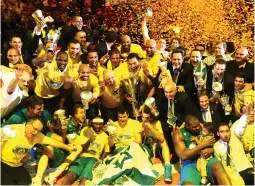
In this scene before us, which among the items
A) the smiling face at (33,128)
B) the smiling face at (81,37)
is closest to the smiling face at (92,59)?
the smiling face at (81,37)

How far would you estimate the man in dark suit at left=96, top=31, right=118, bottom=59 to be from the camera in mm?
4906

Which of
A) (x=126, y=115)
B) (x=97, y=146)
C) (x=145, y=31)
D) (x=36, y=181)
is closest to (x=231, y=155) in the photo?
(x=126, y=115)

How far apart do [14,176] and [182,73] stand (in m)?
1.59

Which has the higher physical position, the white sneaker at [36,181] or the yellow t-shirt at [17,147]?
the yellow t-shirt at [17,147]

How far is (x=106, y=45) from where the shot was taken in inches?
198

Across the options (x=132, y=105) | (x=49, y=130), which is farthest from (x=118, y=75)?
(x=49, y=130)

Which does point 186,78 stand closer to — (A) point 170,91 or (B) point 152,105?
(A) point 170,91

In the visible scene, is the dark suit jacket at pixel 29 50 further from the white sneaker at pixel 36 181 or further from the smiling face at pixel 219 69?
the smiling face at pixel 219 69

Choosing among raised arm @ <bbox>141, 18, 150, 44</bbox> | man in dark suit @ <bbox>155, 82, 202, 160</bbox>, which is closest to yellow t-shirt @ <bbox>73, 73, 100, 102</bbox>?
man in dark suit @ <bbox>155, 82, 202, 160</bbox>

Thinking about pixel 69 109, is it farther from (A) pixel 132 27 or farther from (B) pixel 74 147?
(A) pixel 132 27

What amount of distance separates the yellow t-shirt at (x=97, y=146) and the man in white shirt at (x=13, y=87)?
59 centimetres

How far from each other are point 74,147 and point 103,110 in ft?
1.57

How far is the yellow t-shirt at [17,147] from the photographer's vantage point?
12.4 feet

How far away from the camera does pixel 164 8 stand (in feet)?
18.3
